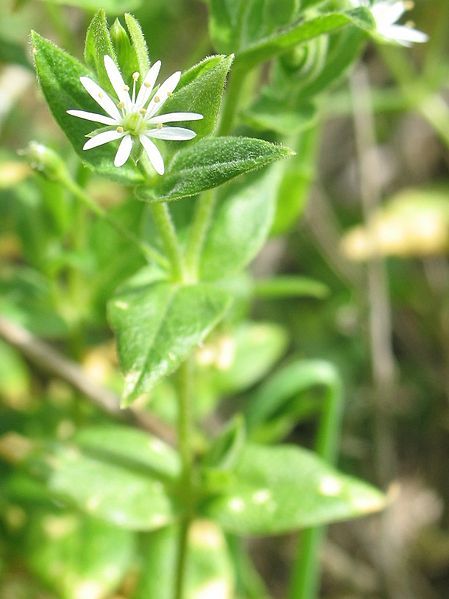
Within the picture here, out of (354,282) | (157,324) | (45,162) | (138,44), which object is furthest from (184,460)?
(354,282)

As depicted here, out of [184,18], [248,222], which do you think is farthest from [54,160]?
[184,18]

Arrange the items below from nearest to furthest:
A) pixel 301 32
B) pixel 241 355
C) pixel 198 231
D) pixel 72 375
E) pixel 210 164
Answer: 1. pixel 210 164
2. pixel 301 32
3. pixel 198 231
4. pixel 72 375
5. pixel 241 355

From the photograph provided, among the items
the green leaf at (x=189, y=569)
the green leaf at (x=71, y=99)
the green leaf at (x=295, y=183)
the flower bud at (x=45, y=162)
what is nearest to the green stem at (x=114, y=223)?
the flower bud at (x=45, y=162)

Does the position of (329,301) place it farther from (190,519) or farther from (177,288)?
(177,288)

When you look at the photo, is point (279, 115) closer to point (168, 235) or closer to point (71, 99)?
point (168, 235)

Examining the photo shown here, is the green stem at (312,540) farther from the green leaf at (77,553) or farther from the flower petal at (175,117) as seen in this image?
the flower petal at (175,117)

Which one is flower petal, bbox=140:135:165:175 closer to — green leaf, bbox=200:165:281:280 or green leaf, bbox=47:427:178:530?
green leaf, bbox=200:165:281:280
